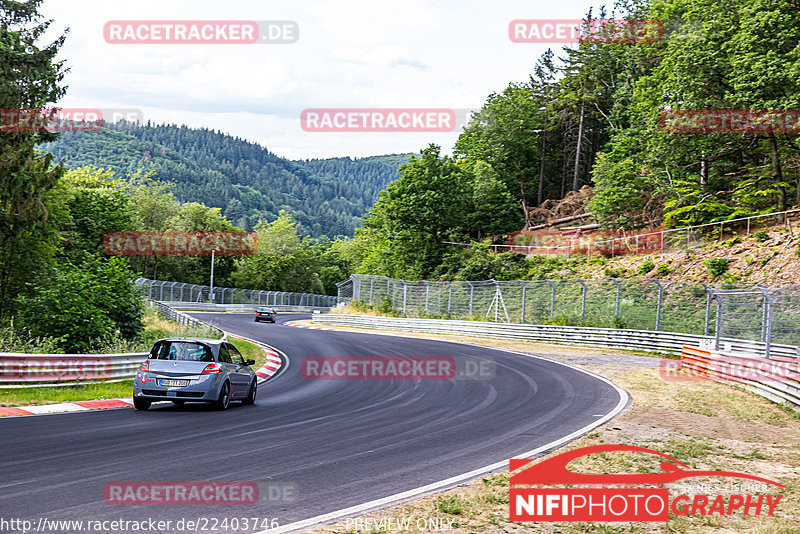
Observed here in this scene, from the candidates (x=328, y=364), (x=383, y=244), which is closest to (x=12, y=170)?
(x=328, y=364)

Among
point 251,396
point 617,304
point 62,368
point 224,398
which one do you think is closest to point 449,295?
point 617,304

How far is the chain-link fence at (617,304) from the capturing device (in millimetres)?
19359

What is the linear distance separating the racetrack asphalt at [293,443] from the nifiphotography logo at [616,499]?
1.12m

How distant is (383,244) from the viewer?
81.9 metres

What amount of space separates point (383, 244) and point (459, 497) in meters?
75.0

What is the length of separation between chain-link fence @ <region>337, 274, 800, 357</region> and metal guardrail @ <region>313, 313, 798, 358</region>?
37cm

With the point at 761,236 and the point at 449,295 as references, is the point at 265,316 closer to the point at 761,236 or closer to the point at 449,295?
the point at 449,295

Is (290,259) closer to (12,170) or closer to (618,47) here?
(618,47)

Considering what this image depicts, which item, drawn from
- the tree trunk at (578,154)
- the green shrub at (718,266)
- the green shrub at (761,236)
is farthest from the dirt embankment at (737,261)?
the tree trunk at (578,154)

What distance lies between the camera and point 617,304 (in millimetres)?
31797

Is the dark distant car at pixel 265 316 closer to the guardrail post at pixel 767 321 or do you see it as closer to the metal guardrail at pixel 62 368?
the metal guardrail at pixel 62 368

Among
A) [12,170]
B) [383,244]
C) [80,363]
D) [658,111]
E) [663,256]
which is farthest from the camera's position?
[383,244]

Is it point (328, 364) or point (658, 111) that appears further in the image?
point (658, 111)

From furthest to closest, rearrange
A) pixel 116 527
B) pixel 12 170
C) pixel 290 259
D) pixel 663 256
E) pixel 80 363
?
pixel 290 259 < pixel 663 256 < pixel 12 170 < pixel 80 363 < pixel 116 527
